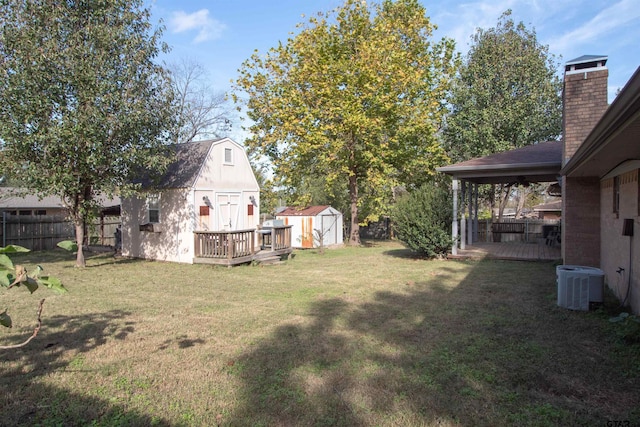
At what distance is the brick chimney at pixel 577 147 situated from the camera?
9289mm

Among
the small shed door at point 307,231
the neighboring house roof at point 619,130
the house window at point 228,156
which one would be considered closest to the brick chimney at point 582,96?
the neighboring house roof at point 619,130

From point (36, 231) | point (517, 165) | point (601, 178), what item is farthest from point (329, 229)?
point (36, 231)

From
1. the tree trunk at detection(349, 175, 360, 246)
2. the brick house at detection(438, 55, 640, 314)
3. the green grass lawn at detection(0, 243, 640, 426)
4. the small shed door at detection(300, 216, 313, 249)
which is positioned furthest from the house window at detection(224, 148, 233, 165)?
the brick house at detection(438, 55, 640, 314)

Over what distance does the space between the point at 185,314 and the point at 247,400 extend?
332 cm

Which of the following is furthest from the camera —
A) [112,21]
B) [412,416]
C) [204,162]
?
[204,162]

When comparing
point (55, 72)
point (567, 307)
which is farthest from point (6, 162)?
point (567, 307)

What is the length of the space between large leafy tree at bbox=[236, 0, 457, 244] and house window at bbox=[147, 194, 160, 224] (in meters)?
6.45

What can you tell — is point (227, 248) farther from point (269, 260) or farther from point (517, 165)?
point (517, 165)

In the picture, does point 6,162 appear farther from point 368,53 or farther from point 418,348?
point 368,53

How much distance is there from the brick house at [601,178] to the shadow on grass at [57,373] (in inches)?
175

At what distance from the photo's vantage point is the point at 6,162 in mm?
10094

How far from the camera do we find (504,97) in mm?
21469

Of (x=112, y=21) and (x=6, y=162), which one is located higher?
(x=112, y=21)

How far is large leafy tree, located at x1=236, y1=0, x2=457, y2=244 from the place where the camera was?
17.3m
